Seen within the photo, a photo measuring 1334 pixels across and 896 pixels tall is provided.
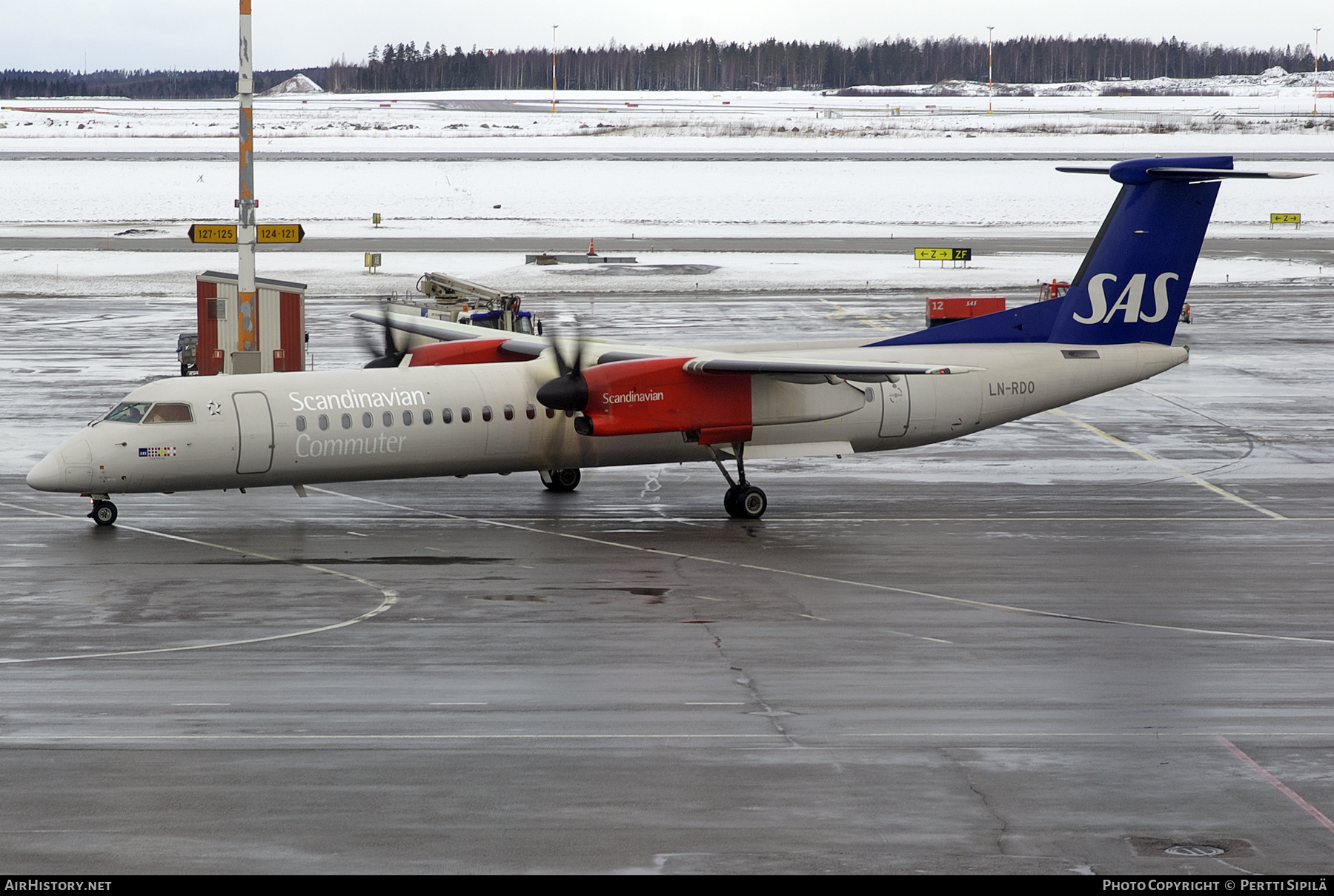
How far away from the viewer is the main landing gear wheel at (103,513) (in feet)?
80.8

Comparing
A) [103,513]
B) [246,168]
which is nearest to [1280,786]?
[103,513]

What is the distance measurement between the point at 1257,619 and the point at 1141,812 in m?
7.71

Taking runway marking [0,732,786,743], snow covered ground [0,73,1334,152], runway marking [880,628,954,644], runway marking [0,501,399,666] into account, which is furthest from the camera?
snow covered ground [0,73,1334,152]

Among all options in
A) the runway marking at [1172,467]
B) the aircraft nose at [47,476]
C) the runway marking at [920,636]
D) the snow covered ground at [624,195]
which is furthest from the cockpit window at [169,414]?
the snow covered ground at [624,195]

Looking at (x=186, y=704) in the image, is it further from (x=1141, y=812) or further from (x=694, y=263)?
(x=694, y=263)

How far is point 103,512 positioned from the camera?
2462 centimetres

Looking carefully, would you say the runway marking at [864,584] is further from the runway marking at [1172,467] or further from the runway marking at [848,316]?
the runway marking at [848,316]

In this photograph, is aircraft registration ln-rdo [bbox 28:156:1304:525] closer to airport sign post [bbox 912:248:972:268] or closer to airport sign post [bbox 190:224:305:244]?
airport sign post [bbox 190:224:305:244]

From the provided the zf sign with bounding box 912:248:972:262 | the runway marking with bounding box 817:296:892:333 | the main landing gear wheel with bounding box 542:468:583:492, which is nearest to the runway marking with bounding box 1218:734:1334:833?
the main landing gear wheel with bounding box 542:468:583:492

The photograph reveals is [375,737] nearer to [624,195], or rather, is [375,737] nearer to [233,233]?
[233,233]

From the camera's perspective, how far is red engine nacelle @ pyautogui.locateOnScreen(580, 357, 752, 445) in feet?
81.4

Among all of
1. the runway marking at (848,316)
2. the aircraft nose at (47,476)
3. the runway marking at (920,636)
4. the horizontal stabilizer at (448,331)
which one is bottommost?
the runway marking at (920,636)

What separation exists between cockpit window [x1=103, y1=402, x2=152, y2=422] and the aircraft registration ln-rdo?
1.1 inches

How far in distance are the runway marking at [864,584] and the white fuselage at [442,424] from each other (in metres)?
1.35
